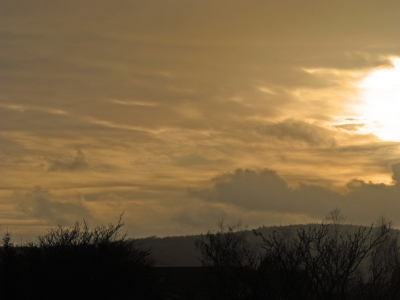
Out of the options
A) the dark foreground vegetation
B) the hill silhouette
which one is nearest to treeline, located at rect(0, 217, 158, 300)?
the dark foreground vegetation

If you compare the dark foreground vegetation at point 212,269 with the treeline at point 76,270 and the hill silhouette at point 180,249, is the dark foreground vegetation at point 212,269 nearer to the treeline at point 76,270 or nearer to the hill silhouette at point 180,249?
the treeline at point 76,270

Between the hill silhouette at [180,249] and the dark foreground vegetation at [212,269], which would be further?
the hill silhouette at [180,249]

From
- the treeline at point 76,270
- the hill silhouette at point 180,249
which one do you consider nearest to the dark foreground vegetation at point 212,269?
the treeline at point 76,270

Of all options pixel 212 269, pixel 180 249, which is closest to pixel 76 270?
pixel 212 269

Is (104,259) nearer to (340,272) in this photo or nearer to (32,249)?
(32,249)

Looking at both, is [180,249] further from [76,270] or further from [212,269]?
[212,269]

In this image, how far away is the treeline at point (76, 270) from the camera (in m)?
33.7

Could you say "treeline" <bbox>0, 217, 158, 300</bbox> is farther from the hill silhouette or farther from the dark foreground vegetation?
the hill silhouette

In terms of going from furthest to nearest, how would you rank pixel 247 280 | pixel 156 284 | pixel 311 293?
pixel 156 284
pixel 247 280
pixel 311 293

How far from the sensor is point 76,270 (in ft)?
112

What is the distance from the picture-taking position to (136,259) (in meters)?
41.6

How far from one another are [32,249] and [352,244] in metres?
28.2

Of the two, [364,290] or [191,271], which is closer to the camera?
[364,290]

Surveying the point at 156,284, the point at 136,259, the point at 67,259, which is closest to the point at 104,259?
the point at 67,259
